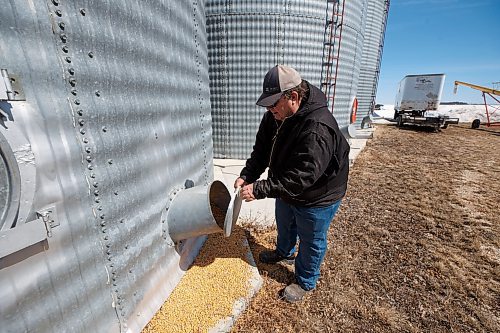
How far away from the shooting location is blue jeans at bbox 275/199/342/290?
2.59 m

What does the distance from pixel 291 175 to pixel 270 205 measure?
2789 millimetres

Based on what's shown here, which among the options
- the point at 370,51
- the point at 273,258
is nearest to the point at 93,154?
the point at 273,258

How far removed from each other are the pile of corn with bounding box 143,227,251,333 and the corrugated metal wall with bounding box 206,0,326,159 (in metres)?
4.37

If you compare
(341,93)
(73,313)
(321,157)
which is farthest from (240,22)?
(73,313)

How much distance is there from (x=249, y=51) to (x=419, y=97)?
1903 cm

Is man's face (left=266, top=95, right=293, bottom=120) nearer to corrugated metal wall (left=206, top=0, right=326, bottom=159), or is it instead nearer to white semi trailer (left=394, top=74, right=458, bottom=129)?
corrugated metal wall (left=206, top=0, right=326, bottom=159)

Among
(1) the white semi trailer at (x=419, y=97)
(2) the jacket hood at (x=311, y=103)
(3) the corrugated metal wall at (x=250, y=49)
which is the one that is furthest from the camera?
(1) the white semi trailer at (x=419, y=97)

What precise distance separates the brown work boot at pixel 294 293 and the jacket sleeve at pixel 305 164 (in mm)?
1221

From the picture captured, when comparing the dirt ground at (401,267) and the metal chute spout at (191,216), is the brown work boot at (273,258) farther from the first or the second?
the metal chute spout at (191,216)

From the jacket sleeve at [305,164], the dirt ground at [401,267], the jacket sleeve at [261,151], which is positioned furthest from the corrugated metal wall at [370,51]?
the jacket sleeve at [305,164]

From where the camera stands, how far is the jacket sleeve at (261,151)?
9.36 feet

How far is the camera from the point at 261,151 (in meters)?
2.99

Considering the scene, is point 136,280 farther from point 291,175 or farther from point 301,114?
point 301,114

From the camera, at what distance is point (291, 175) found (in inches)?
90.7
